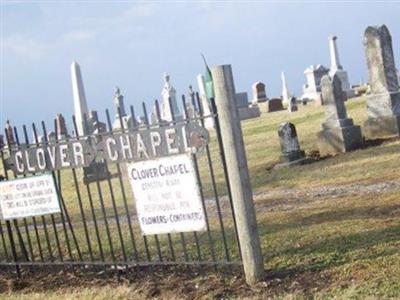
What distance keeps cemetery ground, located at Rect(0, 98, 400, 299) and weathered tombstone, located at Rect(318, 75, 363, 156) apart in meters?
3.26

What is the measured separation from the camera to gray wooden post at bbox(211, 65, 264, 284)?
512cm

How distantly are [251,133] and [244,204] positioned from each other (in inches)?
641

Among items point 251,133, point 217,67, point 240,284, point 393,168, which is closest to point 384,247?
→ point 240,284

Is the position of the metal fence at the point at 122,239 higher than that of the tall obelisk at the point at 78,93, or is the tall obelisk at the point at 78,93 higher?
the tall obelisk at the point at 78,93

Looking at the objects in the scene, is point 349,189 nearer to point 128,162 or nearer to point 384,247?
point 384,247

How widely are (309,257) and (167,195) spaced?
1459 mm

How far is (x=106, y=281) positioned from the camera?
6.21 meters

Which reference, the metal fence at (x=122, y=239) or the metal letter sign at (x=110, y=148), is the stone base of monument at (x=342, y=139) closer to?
the metal fence at (x=122, y=239)

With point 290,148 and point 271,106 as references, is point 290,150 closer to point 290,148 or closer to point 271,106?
point 290,148

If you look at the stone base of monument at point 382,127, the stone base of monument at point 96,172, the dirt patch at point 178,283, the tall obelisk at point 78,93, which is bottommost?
the dirt patch at point 178,283

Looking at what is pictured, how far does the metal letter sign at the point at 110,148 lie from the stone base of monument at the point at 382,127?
9953 mm

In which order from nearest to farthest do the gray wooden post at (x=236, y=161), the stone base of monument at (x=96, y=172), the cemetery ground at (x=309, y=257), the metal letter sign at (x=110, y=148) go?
the cemetery ground at (x=309, y=257), the gray wooden post at (x=236, y=161), the metal letter sign at (x=110, y=148), the stone base of monument at (x=96, y=172)

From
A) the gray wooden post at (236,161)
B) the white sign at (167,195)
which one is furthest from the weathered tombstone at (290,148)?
the gray wooden post at (236,161)

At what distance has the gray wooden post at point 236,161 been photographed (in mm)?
5117
